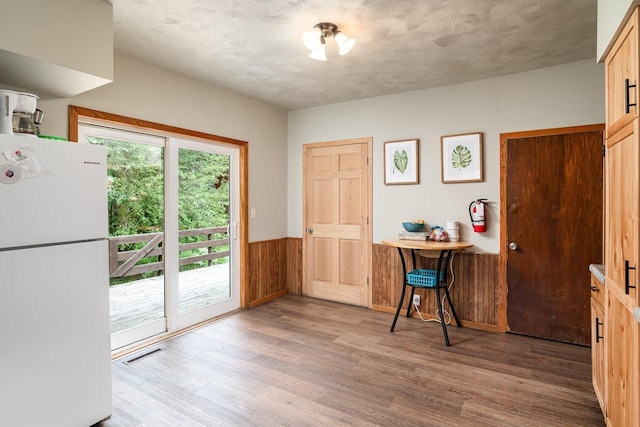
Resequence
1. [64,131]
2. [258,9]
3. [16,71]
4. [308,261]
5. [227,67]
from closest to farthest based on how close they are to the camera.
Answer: [16,71] → [258,9] → [64,131] → [227,67] → [308,261]

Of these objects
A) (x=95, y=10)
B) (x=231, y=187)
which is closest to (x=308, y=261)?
(x=231, y=187)

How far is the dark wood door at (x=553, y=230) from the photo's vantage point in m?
3.07

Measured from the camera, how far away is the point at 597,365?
218cm

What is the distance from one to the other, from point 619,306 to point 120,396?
9.94 ft

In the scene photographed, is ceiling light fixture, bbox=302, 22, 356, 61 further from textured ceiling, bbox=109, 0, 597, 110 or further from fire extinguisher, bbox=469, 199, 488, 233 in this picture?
fire extinguisher, bbox=469, 199, 488, 233

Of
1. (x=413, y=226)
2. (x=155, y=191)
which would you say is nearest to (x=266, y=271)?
(x=155, y=191)

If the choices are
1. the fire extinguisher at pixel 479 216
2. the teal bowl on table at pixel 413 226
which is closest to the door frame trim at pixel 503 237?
the fire extinguisher at pixel 479 216

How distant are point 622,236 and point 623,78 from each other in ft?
2.42

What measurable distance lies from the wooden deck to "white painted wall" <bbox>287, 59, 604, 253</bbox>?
6.48 ft

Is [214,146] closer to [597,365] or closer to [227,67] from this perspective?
[227,67]

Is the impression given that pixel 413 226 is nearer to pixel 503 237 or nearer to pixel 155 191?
pixel 503 237

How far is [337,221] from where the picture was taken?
14.7 ft

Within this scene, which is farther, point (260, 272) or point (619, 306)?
point (260, 272)

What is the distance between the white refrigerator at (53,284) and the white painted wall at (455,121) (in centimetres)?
298
